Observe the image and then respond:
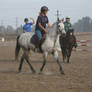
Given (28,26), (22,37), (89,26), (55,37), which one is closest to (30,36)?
(22,37)

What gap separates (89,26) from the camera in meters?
151

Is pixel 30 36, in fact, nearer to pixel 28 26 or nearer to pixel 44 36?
pixel 44 36

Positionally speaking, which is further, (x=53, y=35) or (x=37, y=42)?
(x=37, y=42)

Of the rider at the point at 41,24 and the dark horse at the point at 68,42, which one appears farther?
the dark horse at the point at 68,42

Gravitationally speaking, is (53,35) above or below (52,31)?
below

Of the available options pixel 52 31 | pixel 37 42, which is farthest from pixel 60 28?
pixel 37 42

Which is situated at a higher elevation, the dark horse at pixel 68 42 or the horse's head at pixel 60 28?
the horse's head at pixel 60 28

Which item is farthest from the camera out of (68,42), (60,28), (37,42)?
(68,42)

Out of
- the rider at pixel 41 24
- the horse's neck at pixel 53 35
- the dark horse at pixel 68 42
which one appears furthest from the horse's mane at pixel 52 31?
the dark horse at pixel 68 42

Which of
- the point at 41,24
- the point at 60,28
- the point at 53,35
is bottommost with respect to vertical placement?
the point at 53,35

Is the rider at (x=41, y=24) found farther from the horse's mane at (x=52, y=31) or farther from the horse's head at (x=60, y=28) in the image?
the horse's head at (x=60, y=28)

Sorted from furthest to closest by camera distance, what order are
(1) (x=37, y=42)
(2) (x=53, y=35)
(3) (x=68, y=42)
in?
(3) (x=68, y=42) → (1) (x=37, y=42) → (2) (x=53, y=35)

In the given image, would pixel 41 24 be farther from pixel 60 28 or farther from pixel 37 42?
pixel 60 28

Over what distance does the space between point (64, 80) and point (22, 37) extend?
11.6 ft
